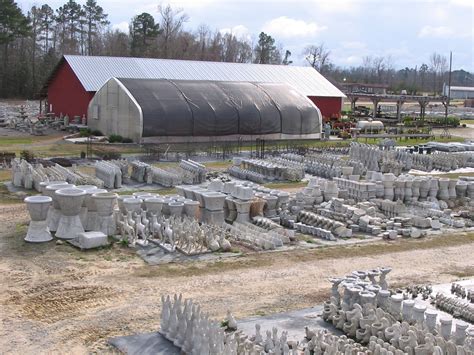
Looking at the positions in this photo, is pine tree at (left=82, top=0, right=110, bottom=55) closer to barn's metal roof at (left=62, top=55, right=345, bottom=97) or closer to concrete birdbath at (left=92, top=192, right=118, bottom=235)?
barn's metal roof at (left=62, top=55, right=345, bottom=97)

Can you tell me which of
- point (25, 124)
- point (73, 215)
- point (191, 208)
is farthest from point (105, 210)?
point (25, 124)

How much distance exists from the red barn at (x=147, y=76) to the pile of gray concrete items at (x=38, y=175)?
1810 centimetres

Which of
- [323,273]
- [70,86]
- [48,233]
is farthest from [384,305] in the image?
[70,86]

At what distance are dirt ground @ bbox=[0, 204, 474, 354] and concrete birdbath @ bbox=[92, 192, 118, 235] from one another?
0.99 m

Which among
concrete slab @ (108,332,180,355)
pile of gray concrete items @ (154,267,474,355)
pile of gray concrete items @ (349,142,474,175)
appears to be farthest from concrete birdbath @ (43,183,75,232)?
pile of gray concrete items @ (349,142,474,175)

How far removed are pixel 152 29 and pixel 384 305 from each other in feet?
254

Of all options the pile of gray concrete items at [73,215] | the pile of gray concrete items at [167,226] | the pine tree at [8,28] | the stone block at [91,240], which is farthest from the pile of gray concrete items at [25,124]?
the pine tree at [8,28]

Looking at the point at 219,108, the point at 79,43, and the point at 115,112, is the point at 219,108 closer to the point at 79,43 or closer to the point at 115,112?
the point at 115,112

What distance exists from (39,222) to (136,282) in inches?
170

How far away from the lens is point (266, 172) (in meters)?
29.4

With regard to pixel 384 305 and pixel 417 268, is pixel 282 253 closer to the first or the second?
pixel 417 268

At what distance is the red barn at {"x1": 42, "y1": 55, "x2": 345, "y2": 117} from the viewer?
43.8 m

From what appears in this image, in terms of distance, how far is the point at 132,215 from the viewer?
18453 millimetres

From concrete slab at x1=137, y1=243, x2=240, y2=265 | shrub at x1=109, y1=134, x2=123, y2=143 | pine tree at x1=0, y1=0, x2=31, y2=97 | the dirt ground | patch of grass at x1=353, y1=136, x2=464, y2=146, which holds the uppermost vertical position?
pine tree at x1=0, y1=0, x2=31, y2=97
